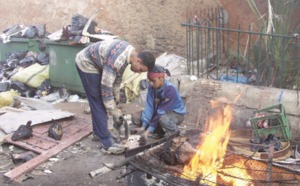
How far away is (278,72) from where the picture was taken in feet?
21.9

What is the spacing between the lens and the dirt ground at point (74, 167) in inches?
196

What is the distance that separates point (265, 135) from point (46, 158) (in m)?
3.10

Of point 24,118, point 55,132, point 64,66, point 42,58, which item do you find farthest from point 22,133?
point 42,58

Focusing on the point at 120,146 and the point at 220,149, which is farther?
the point at 120,146

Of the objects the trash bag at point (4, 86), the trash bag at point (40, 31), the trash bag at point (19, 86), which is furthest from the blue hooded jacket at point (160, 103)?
the trash bag at point (40, 31)

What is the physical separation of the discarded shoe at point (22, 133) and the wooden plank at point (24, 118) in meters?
0.29

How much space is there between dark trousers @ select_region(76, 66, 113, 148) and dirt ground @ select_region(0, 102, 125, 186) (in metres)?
0.27

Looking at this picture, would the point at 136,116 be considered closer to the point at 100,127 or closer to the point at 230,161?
the point at 100,127

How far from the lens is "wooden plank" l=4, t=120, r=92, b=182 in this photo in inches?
197

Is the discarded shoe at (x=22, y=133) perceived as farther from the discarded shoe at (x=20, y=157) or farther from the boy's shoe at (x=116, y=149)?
the boy's shoe at (x=116, y=149)

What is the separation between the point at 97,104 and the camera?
18.3 ft

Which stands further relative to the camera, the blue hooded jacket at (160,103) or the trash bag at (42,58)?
the trash bag at (42,58)

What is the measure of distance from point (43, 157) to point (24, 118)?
4.60ft

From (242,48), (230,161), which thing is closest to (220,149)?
(230,161)
